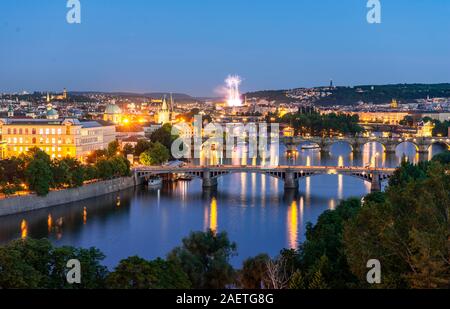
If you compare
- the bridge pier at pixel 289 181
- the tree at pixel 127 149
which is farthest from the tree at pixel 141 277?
the tree at pixel 127 149

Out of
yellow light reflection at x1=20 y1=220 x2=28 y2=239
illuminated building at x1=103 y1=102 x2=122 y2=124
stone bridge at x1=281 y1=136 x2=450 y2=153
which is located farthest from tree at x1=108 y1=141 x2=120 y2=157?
illuminated building at x1=103 y1=102 x2=122 y2=124

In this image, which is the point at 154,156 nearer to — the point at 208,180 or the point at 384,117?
the point at 208,180

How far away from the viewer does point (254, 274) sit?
374 inches

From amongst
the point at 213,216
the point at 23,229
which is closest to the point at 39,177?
the point at 23,229

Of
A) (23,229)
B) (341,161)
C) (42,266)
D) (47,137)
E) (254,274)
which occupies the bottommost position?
(341,161)

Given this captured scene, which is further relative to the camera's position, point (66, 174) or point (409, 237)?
point (66, 174)

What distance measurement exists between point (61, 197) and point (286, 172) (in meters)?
6.80

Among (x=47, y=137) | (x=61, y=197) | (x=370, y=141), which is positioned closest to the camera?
(x=61, y=197)

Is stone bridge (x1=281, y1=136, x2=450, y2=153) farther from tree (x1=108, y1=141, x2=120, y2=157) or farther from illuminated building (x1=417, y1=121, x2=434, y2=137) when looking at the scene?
tree (x1=108, y1=141, x2=120, y2=157)

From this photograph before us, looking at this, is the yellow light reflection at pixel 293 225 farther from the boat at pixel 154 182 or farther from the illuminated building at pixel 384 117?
the illuminated building at pixel 384 117

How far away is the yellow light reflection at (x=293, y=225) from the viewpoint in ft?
47.2

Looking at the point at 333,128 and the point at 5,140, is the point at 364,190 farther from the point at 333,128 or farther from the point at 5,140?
the point at 333,128

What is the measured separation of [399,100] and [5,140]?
79.4 metres

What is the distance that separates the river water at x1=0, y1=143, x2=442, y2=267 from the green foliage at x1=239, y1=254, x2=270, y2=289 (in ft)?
9.26
